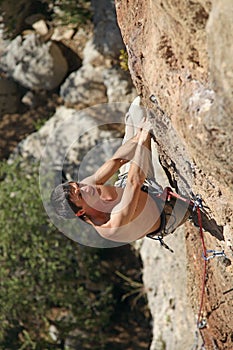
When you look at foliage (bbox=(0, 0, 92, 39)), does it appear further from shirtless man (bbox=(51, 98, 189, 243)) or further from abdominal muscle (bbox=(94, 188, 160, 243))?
abdominal muscle (bbox=(94, 188, 160, 243))

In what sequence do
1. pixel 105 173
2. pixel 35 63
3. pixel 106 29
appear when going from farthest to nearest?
1. pixel 35 63
2. pixel 106 29
3. pixel 105 173

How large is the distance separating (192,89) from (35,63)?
19.1ft

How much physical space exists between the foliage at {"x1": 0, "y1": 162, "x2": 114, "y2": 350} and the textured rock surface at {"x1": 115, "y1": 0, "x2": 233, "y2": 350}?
304 cm

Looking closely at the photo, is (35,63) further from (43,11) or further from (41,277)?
(41,277)

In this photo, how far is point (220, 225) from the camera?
365 centimetres

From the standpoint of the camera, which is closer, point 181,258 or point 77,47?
point 181,258

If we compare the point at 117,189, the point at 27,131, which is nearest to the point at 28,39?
the point at 27,131

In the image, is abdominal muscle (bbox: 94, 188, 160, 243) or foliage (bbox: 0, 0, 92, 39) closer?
abdominal muscle (bbox: 94, 188, 160, 243)

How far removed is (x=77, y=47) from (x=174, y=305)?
3.80m

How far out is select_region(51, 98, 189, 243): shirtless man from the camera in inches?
141

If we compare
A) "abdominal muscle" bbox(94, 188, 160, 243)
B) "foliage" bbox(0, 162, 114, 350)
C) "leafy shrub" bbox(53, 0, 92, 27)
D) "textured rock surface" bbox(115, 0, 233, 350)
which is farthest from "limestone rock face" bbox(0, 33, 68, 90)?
"abdominal muscle" bbox(94, 188, 160, 243)

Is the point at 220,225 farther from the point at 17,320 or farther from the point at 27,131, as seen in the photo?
the point at 27,131

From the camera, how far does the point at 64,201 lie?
361 centimetres

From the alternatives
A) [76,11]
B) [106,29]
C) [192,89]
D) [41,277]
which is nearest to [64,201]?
[192,89]
